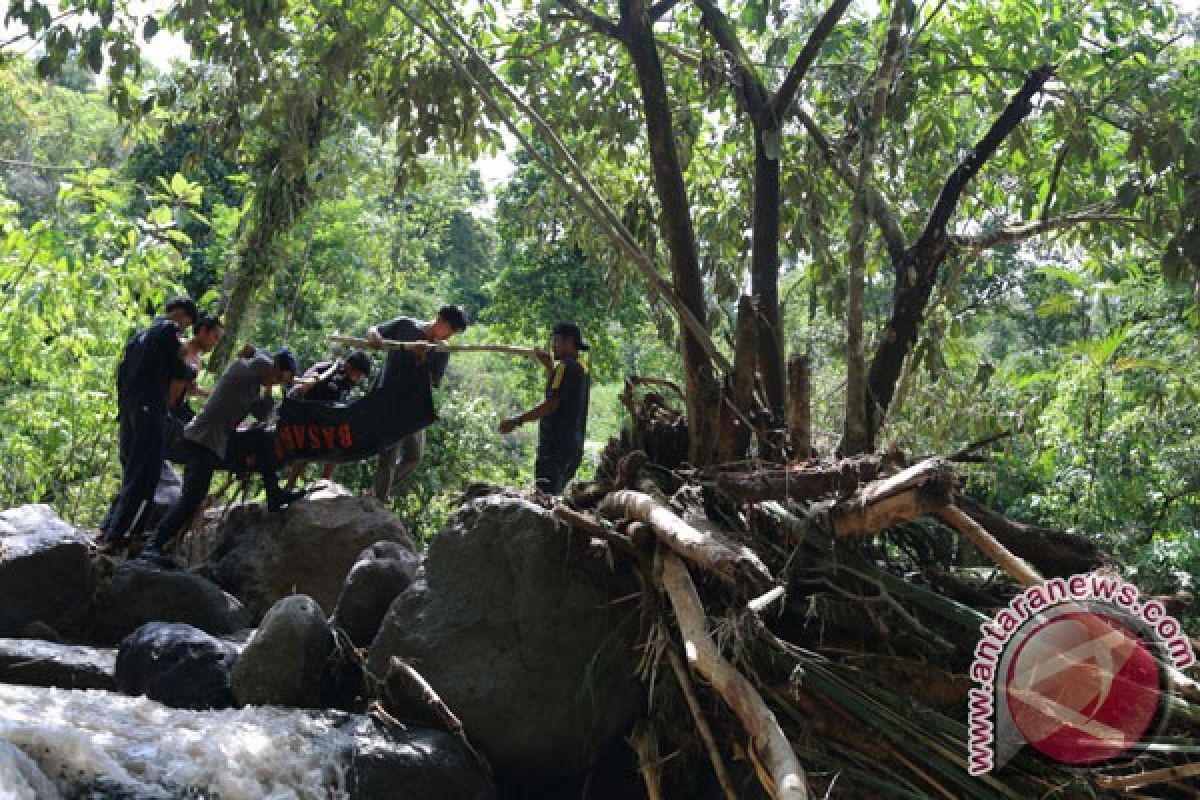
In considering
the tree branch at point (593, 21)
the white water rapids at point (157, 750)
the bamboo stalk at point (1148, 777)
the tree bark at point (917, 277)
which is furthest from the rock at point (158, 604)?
the bamboo stalk at point (1148, 777)

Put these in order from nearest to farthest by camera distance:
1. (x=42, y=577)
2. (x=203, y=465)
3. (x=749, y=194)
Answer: (x=42, y=577), (x=203, y=465), (x=749, y=194)

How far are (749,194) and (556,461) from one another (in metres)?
2.82

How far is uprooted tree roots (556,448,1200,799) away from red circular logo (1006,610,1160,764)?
9 cm

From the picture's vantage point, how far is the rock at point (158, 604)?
7293mm

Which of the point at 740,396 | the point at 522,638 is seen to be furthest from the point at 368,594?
the point at 740,396

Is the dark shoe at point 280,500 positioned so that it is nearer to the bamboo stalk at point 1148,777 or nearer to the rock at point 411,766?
the rock at point 411,766

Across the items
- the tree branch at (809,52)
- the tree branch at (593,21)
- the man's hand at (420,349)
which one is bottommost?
the man's hand at (420,349)

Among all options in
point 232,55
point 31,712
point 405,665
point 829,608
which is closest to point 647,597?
point 829,608

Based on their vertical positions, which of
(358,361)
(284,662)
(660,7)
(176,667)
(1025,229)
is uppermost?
(660,7)

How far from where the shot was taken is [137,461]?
7.73 m

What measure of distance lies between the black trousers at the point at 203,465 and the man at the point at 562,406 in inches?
71.0

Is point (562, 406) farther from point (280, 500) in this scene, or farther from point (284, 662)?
point (284, 662)

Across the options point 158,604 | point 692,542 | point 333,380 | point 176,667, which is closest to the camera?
point 692,542

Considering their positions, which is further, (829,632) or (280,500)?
(280,500)
